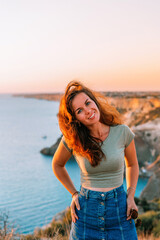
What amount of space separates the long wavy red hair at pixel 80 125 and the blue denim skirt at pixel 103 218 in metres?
0.20

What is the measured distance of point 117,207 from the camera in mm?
1492

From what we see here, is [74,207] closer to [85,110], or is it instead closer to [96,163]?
[96,163]

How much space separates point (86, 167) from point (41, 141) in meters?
50.4

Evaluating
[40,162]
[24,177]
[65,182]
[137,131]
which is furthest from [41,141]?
[65,182]

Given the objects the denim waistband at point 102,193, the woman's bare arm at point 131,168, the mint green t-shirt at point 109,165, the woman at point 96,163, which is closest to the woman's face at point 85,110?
the woman at point 96,163

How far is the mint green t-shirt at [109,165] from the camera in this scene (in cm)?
150

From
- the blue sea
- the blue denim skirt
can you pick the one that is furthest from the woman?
the blue sea

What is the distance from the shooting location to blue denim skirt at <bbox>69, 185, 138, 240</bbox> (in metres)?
1.46

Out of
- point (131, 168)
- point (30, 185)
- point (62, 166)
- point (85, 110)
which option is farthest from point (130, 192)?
point (30, 185)

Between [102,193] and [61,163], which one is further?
[61,163]

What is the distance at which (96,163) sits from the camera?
1495 millimetres

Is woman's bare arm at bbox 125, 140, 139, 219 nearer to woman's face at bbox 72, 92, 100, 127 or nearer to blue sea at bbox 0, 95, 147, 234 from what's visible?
woman's face at bbox 72, 92, 100, 127

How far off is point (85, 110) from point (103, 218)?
635 millimetres

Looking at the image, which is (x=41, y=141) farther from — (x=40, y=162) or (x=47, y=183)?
(x=47, y=183)
